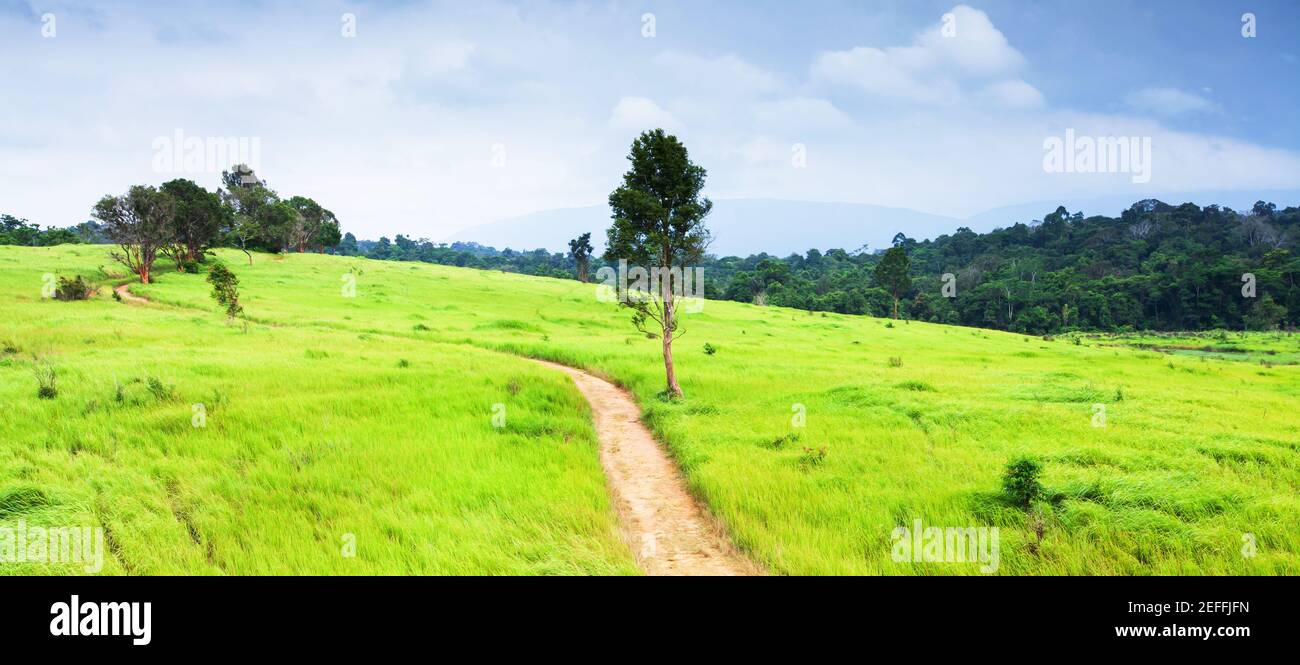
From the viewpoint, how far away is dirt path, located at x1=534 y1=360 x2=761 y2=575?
7816 millimetres

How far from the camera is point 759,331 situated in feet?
150

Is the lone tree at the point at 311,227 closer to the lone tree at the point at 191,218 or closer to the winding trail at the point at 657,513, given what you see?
the lone tree at the point at 191,218

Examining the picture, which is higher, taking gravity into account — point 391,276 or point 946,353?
point 391,276

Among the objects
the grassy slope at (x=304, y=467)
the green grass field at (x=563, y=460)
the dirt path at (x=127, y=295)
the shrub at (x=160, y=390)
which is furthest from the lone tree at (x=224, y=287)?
the shrub at (x=160, y=390)

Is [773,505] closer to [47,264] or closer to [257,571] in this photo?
[257,571]

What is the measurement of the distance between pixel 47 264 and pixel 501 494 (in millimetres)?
68926

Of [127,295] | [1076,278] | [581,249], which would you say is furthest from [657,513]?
[1076,278]

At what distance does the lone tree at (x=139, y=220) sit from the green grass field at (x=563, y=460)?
91.8 feet

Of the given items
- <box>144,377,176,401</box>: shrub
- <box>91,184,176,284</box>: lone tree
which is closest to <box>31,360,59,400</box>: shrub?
<box>144,377,176,401</box>: shrub

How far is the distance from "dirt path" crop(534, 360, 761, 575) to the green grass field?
448 mm

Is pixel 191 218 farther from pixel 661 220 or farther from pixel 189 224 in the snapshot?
pixel 661 220

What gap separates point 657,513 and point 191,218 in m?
68.7
